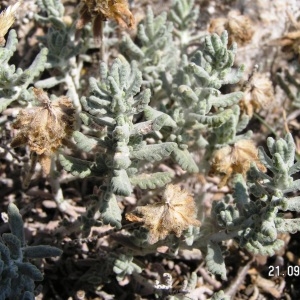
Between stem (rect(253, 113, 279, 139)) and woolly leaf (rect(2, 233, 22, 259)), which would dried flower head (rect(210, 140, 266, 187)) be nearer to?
stem (rect(253, 113, 279, 139))

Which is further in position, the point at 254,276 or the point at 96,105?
the point at 254,276

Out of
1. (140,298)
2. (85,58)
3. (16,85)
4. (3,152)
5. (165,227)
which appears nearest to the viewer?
(165,227)

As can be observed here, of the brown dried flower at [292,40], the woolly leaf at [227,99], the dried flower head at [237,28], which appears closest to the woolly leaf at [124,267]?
the woolly leaf at [227,99]

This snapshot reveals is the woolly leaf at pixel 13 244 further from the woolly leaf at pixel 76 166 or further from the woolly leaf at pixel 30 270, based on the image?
the woolly leaf at pixel 76 166

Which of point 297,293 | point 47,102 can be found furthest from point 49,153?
point 297,293

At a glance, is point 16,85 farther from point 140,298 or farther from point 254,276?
point 254,276

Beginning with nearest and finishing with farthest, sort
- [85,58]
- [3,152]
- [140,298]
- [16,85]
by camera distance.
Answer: [16,85] < [140,298] < [3,152] < [85,58]
